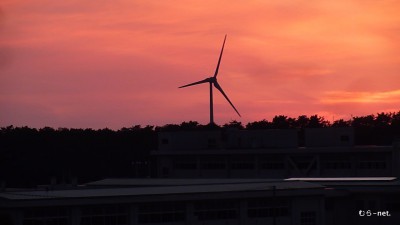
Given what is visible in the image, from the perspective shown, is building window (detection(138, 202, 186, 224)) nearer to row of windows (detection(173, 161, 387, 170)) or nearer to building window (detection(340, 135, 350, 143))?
row of windows (detection(173, 161, 387, 170))

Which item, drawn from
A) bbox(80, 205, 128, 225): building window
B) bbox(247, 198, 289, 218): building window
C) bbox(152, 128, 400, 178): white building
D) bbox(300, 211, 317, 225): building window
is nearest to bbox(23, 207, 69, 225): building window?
bbox(80, 205, 128, 225): building window

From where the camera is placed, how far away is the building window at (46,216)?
329ft

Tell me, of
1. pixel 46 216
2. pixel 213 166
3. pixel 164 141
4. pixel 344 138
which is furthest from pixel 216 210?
pixel 164 141

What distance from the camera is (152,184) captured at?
144250 mm

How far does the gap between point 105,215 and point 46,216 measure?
22.5ft

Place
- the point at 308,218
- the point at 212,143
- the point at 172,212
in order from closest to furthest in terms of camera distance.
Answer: the point at 172,212, the point at 308,218, the point at 212,143

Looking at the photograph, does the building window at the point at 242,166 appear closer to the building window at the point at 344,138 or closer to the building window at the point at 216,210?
the building window at the point at 344,138

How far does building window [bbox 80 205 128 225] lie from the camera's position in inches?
4102

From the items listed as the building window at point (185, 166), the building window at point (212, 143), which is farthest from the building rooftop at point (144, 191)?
the building window at point (185, 166)

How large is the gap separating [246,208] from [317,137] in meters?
58.5

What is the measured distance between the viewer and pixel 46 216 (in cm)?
10125

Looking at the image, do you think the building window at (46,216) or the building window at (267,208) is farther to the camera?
the building window at (267,208)

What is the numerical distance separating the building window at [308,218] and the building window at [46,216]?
1183 inches

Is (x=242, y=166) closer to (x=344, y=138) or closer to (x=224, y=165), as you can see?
(x=224, y=165)
